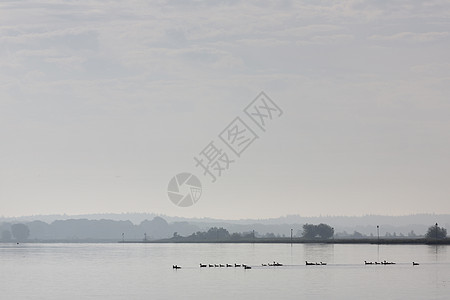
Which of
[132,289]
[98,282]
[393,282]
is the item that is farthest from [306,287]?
Result: [98,282]

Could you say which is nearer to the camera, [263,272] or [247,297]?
[247,297]

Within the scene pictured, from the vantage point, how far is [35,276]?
115688 mm

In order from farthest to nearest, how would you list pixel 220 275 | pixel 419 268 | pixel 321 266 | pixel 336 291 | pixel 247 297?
pixel 321 266, pixel 419 268, pixel 220 275, pixel 336 291, pixel 247 297

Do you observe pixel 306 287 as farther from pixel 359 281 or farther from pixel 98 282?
pixel 98 282

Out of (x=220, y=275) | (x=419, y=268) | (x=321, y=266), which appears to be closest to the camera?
(x=220, y=275)

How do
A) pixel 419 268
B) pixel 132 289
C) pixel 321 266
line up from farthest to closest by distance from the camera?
pixel 321 266
pixel 419 268
pixel 132 289

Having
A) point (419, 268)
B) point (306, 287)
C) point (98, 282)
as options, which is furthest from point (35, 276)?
point (419, 268)

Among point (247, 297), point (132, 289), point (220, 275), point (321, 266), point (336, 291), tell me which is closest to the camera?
point (247, 297)

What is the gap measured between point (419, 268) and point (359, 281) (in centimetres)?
2974

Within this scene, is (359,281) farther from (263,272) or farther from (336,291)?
(263,272)

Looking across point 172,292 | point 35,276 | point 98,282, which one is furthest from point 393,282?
point 35,276

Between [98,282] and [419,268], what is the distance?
52.2 m

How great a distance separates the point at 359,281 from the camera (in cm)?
9906

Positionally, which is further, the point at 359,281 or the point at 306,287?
the point at 359,281
